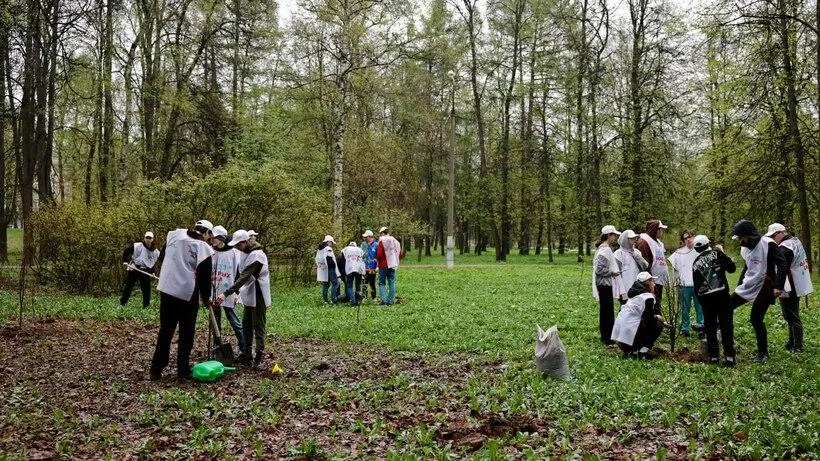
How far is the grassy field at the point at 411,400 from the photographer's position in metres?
5.06

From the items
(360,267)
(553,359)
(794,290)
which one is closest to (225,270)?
(553,359)

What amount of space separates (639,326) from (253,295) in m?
5.23

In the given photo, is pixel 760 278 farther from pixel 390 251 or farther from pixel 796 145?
pixel 796 145

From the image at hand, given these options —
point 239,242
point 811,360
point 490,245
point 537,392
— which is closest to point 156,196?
point 239,242

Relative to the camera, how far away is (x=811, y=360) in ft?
26.1

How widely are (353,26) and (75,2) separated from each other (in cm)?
1062

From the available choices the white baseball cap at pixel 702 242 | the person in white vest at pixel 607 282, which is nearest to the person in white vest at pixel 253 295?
the person in white vest at pixel 607 282

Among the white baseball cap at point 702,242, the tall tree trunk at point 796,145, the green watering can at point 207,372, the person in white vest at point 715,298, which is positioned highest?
the tall tree trunk at point 796,145

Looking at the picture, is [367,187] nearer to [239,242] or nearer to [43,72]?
[43,72]

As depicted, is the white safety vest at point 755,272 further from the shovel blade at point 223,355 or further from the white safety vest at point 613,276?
the shovel blade at point 223,355

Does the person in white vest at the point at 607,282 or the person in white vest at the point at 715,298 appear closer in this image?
the person in white vest at the point at 715,298

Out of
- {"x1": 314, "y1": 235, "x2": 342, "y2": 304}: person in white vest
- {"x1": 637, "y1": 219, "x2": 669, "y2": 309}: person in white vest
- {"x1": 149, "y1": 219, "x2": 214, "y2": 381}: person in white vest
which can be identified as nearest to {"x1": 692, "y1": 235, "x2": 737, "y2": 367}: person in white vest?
{"x1": 637, "y1": 219, "x2": 669, "y2": 309}: person in white vest

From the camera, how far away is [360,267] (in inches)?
603

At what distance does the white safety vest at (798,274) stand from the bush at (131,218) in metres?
13.8
